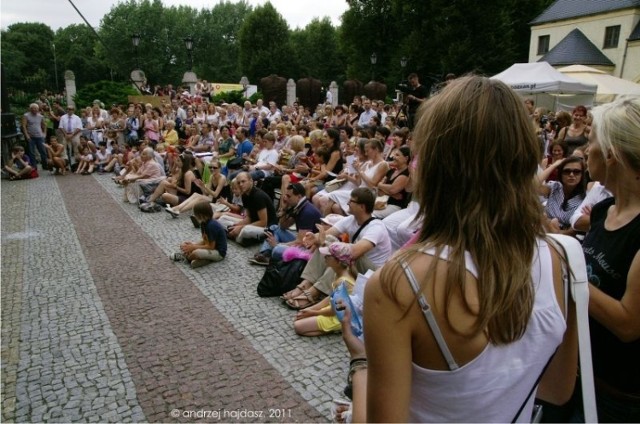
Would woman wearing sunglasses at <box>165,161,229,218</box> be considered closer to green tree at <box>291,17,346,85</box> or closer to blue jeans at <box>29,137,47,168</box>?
blue jeans at <box>29,137,47,168</box>

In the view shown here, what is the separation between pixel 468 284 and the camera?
0.94 meters

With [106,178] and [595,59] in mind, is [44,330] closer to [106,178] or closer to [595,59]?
[106,178]

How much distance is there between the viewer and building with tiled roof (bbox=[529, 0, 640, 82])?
31275mm

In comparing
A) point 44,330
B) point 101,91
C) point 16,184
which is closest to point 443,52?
point 101,91

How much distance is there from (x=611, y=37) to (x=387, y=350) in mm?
40658

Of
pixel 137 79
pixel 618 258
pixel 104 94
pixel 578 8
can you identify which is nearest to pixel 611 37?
pixel 578 8

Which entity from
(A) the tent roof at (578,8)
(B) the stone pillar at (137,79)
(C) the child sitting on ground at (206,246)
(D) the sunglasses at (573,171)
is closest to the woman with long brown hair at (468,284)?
(D) the sunglasses at (573,171)

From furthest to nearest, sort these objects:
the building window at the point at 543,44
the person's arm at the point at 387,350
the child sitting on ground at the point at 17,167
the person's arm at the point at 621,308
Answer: the building window at the point at 543,44 < the child sitting on ground at the point at 17,167 < the person's arm at the point at 621,308 < the person's arm at the point at 387,350

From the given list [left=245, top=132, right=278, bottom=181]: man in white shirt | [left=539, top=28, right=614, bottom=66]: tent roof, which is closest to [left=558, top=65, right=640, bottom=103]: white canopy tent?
[left=245, top=132, right=278, bottom=181]: man in white shirt

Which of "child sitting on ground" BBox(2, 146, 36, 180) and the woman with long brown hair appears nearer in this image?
the woman with long brown hair

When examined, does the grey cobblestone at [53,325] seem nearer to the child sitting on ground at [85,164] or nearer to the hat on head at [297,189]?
the hat on head at [297,189]

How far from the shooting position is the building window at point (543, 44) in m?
37.7

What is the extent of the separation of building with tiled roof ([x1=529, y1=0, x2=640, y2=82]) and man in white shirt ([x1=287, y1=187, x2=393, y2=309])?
3352cm

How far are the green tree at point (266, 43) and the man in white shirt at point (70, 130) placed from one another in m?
40.3
